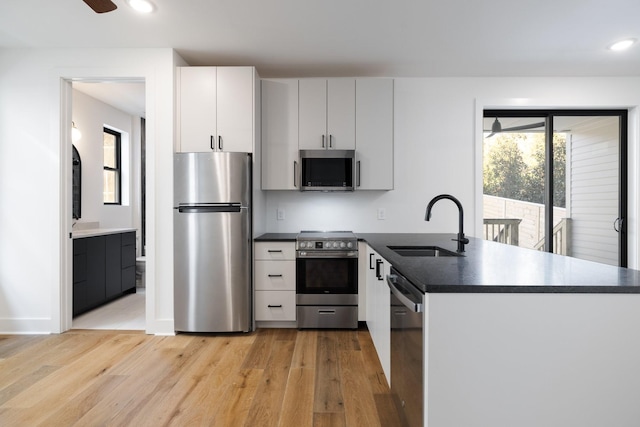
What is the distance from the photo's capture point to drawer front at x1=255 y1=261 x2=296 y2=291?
3.16 m

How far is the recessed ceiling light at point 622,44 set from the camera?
9.18 feet

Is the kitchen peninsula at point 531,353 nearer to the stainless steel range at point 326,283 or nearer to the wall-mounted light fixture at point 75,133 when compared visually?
the stainless steel range at point 326,283

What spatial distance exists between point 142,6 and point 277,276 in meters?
2.31

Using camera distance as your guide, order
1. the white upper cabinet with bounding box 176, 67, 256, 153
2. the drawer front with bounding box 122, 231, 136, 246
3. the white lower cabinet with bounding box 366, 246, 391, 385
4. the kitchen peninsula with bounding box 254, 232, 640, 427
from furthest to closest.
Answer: the drawer front with bounding box 122, 231, 136, 246, the white upper cabinet with bounding box 176, 67, 256, 153, the white lower cabinet with bounding box 366, 246, 391, 385, the kitchen peninsula with bounding box 254, 232, 640, 427

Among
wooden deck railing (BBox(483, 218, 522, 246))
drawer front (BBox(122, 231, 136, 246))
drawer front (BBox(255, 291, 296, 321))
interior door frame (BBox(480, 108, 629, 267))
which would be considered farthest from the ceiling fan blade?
wooden deck railing (BBox(483, 218, 522, 246))

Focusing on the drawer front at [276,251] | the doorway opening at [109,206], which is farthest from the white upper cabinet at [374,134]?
the doorway opening at [109,206]

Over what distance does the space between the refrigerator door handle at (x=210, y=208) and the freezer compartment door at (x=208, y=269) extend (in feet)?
0.04

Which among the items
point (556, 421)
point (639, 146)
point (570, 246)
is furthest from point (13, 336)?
point (639, 146)

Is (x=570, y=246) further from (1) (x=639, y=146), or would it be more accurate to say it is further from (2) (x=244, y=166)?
(2) (x=244, y=166)

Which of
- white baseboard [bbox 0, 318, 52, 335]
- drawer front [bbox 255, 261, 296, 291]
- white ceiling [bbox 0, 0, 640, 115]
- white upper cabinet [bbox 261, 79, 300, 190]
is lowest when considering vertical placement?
white baseboard [bbox 0, 318, 52, 335]

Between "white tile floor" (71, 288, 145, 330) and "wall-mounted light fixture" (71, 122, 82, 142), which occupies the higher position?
"wall-mounted light fixture" (71, 122, 82, 142)

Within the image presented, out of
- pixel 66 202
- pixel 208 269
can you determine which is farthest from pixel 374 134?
pixel 66 202

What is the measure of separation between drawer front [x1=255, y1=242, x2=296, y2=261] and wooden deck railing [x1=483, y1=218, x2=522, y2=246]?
2182 millimetres

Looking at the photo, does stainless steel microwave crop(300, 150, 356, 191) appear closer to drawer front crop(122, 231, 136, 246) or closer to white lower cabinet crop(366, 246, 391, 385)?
white lower cabinet crop(366, 246, 391, 385)
